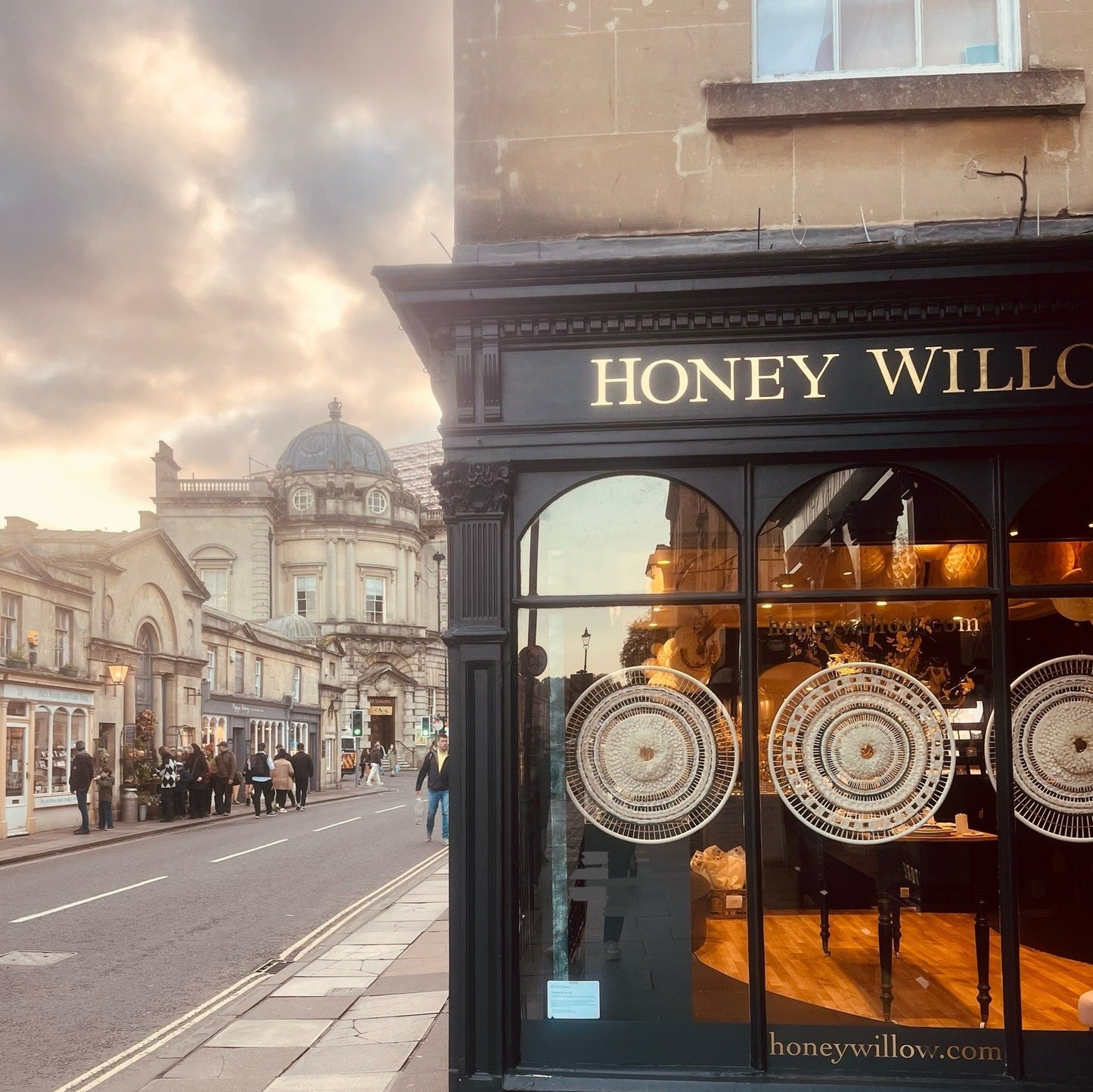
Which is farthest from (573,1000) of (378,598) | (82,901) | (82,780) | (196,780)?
(378,598)

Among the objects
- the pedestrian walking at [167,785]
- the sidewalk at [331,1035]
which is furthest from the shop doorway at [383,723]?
the sidewalk at [331,1035]

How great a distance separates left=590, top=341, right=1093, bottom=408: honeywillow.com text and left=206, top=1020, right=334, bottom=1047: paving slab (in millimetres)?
4663

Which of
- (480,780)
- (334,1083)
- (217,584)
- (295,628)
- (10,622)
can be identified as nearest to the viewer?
(480,780)

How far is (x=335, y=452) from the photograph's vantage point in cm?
8006

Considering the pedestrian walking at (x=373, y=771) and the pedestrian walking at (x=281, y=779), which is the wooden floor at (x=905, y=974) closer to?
the pedestrian walking at (x=281, y=779)

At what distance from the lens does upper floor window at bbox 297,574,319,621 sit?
7544cm

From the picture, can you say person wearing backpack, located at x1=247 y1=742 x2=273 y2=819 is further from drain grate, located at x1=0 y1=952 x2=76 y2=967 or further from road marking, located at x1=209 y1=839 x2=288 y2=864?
drain grate, located at x1=0 y1=952 x2=76 y2=967

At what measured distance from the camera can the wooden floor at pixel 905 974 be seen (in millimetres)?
6168

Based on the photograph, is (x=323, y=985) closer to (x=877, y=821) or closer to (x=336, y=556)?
(x=877, y=821)

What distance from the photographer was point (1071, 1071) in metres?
6.07

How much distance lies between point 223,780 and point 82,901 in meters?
16.4

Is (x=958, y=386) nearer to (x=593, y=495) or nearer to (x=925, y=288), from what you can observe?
(x=925, y=288)

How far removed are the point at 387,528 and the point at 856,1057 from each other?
73.2 metres

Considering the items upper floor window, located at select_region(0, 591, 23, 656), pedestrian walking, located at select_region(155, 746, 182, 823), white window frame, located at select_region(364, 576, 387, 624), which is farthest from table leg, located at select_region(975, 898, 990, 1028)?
white window frame, located at select_region(364, 576, 387, 624)
